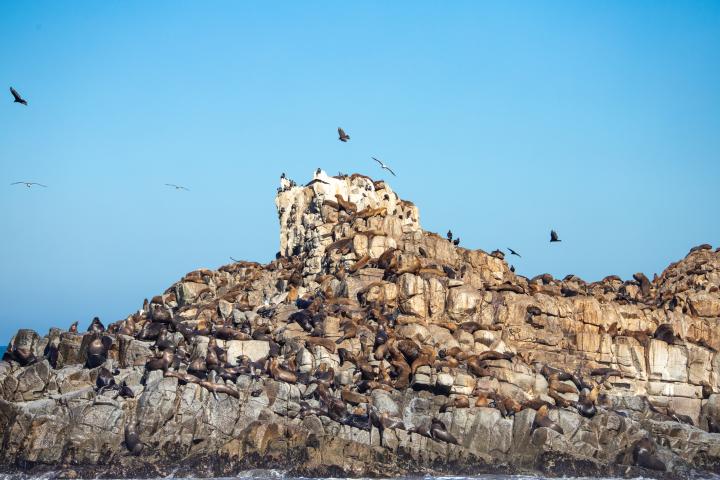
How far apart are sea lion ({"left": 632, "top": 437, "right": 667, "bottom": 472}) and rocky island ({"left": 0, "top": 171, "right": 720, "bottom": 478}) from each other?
7 cm

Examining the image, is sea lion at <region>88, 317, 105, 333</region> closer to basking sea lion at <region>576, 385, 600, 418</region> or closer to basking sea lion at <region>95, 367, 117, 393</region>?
basking sea lion at <region>95, 367, 117, 393</region>

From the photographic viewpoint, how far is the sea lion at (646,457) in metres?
43.2

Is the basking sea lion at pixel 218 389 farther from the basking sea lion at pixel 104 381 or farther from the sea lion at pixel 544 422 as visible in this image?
the sea lion at pixel 544 422

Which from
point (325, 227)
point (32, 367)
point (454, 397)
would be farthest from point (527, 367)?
point (32, 367)

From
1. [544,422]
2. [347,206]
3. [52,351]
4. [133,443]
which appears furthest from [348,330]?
[52,351]

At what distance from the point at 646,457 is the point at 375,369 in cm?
1056

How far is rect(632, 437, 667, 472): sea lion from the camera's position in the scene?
43188 millimetres

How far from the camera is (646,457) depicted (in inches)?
1705

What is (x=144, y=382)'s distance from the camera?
44969 millimetres

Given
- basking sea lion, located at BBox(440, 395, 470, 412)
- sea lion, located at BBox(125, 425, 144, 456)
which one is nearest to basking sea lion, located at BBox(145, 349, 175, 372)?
sea lion, located at BBox(125, 425, 144, 456)

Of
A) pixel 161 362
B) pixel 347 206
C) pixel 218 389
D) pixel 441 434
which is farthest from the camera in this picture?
pixel 347 206

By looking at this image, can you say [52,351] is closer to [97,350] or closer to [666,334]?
[97,350]

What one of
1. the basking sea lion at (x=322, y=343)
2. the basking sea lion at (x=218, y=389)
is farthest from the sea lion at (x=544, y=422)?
the basking sea lion at (x=218, y=389)

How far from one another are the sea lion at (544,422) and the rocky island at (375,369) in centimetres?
9
